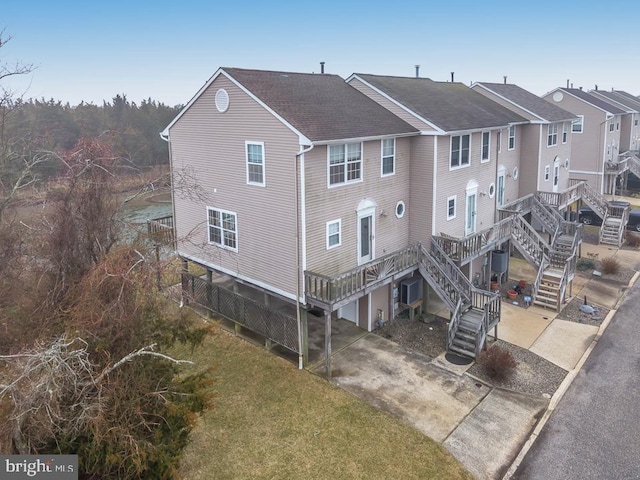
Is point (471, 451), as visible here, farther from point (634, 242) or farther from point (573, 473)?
point (634, 242)

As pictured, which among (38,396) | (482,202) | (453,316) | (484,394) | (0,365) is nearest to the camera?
(38,396)

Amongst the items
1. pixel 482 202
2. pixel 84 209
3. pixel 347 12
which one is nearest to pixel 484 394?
pixel 482 202

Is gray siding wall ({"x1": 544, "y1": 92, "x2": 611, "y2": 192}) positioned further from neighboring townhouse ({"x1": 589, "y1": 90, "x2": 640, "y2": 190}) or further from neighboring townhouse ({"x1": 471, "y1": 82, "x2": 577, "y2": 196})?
neighboring townhouse ({"x1": 471, "y1": 82, "x2": 577, "y2": 196})

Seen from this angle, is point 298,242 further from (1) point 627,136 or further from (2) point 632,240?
(1) point 627,136

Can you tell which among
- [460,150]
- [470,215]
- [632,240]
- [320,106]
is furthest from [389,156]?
[632,240]

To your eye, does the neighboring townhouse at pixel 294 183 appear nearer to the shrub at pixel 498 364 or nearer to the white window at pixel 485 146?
the shrub at pixel 498 364

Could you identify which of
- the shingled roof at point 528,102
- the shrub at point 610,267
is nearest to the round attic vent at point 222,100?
the shingled roof at point 528,102
